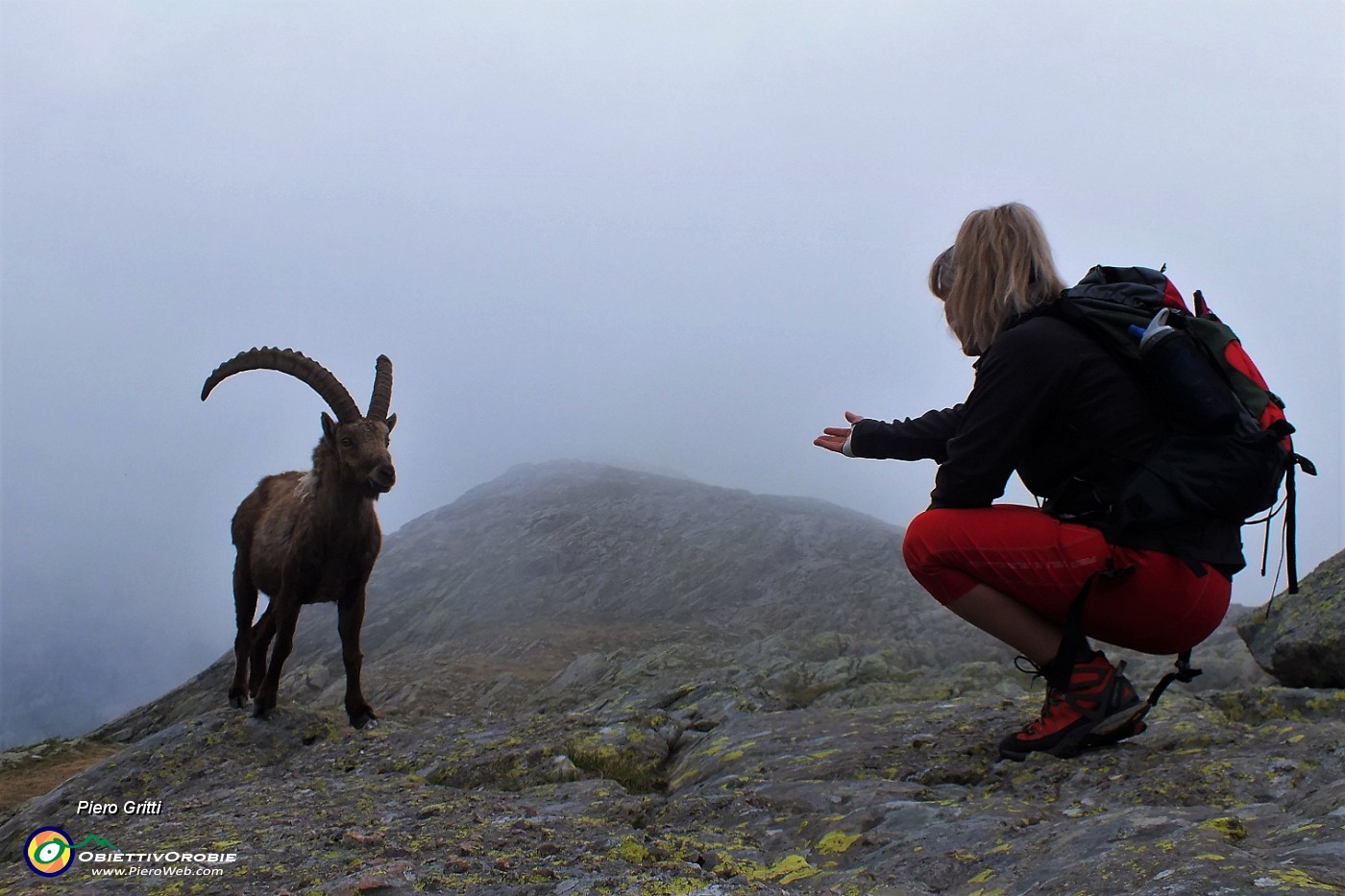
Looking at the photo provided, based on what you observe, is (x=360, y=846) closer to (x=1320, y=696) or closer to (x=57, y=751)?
(x=1320, y=696)

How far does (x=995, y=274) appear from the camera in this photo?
15.6ft

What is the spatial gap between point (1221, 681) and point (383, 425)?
42.4 ft

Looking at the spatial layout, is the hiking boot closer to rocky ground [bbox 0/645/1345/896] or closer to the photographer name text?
rocky ground [bbox 0/645/1345/896]

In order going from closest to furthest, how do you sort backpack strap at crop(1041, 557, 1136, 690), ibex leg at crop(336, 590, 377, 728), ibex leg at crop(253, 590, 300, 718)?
backpack strap at crop(1041, 557, 1136, 690) < ibex leg at crop(253, 590, 300, 718) < ibex leg at crop(336, 590, 377, 728)

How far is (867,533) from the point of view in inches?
1149

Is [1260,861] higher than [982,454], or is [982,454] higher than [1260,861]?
[982,454]

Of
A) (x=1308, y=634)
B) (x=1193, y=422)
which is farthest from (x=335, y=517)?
(x=1308, y=634)

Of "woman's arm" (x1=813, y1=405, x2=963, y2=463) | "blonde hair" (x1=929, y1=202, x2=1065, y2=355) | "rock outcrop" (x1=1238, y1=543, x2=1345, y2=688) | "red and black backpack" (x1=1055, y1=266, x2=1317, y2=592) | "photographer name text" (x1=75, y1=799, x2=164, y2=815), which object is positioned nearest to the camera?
"red and black backpack" (x1=1055, y1=266, x2=1317, y2=592)

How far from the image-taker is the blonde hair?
15.2ft

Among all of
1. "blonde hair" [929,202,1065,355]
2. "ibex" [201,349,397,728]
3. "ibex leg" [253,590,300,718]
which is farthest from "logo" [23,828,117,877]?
"blonde hair" [929,202,1065,355]

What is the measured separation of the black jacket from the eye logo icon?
214 inches

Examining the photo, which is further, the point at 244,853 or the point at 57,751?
the point at 57,751

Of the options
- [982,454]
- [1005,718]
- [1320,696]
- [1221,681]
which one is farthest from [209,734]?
[1221,681]

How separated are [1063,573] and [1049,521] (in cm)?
29
